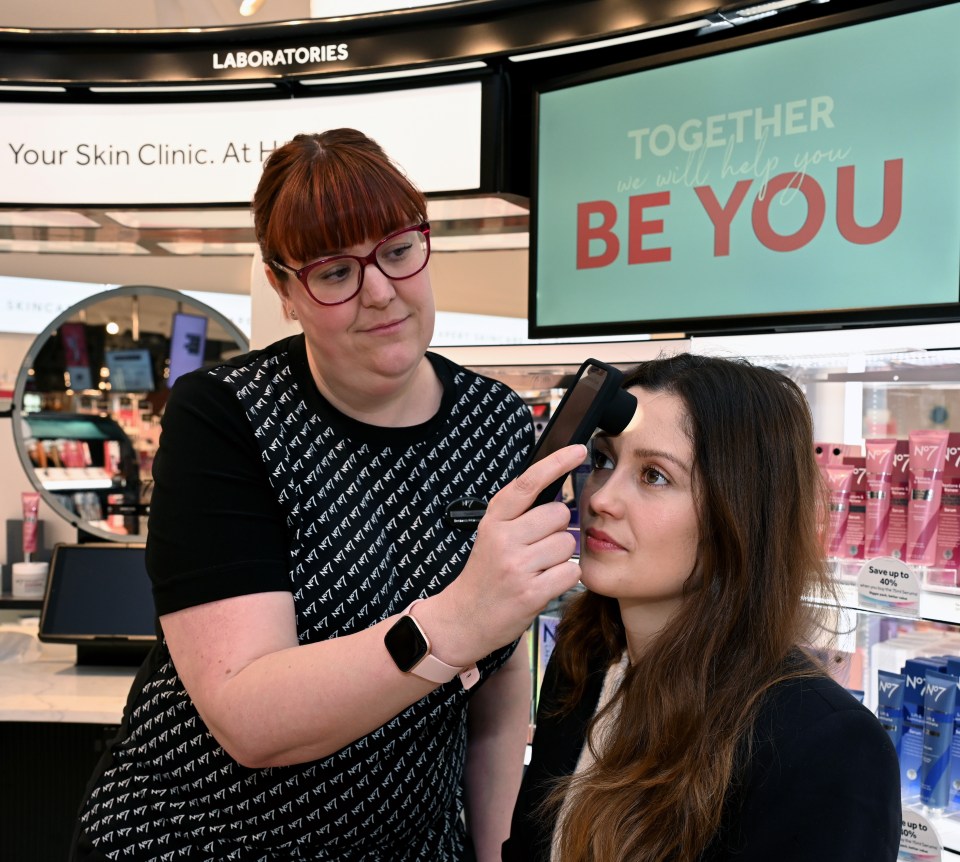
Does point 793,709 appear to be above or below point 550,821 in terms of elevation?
above

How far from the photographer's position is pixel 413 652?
1025mm

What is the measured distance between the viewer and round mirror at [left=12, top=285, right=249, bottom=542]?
3545 mm

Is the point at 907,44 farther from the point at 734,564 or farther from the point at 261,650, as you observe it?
the point at 261,650

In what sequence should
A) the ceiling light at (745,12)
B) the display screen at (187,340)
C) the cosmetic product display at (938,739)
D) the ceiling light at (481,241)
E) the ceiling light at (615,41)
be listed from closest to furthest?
1. the cosmetic product display at (938,739)
2. the ceiling light at (745,12)
3. the ceiling light at (615,41)
4. the ceiling light at (481,241)
5. the display screen at (187,340)

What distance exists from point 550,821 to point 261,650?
0.48 meters

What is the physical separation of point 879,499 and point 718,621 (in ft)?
2.48

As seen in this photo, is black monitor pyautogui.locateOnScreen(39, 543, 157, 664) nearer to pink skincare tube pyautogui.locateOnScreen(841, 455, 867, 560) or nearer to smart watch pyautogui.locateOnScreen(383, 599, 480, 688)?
pink skincare tube pyautogui.locateOnScreen(841, 455, 867, 560)

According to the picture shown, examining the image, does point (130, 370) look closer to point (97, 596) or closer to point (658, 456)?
point (97, 596)

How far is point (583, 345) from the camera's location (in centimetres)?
212

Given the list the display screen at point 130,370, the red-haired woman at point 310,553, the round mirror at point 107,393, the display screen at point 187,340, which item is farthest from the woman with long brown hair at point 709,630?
the display screen at point 130,370

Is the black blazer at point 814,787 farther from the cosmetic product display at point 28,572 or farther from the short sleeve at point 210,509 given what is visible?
the cosmetic product display at point 28,572

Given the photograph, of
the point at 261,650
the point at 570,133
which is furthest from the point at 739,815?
the point at 570,133

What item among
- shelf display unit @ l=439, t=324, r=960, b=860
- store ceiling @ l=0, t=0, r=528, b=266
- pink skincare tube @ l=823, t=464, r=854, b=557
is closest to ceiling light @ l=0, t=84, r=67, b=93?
store ceiling @ l=0, t=0, r=528, b=266

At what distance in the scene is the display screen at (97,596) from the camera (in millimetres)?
2965
